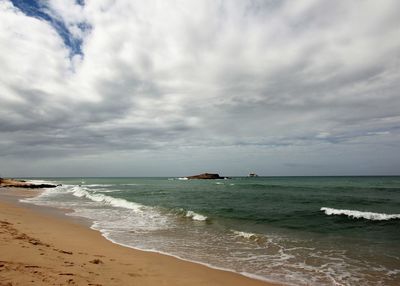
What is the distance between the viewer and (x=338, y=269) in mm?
8320

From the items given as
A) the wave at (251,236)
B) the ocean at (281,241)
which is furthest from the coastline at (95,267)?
the wave at (251,236)

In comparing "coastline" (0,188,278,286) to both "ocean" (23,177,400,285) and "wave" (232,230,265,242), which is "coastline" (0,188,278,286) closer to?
"ocean" (23,177,400,285)

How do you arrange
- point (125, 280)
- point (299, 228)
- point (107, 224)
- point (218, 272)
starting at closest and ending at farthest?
point (125, 280)
point (218, 272)
point (299, 228)
point (107, 224)

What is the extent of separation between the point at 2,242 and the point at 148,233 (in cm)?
621

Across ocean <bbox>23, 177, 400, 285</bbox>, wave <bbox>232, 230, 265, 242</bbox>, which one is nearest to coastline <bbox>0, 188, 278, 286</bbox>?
ocean <bbox>23, 177, 400, 285</bbox>

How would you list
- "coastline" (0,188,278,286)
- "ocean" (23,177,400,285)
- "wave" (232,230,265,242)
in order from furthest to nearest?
"wave" (232,230,265,242) → "ocean" (23,177,400,285) → "coastline" (0,188,278,286)

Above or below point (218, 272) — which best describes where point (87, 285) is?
above

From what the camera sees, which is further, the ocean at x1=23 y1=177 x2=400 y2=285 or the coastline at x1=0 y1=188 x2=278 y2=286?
the ocean at x1=23 y1=177 x2=400 y2=285

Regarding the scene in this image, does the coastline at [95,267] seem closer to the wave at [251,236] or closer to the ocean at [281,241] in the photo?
the ocean at [281,241]

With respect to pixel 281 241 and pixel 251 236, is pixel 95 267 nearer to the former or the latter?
pixel 251 236

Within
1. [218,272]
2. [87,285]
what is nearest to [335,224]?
[218,272]

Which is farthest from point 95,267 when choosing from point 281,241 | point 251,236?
point 281,241

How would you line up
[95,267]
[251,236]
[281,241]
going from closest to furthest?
[95,267] → [281,241] → [251,236]

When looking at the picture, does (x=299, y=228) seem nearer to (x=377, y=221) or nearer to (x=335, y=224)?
(x=335, y=224)
